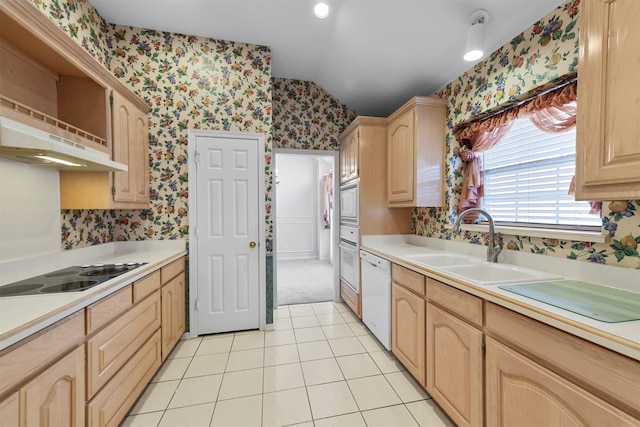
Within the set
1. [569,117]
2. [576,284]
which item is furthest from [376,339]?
[569,117]

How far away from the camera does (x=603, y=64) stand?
0.99 m

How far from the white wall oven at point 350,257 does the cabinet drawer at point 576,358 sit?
1.74m

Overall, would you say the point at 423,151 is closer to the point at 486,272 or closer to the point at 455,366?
the point at 486,272

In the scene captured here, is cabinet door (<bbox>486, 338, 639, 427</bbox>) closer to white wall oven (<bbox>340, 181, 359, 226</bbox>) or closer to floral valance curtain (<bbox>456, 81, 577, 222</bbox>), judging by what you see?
floral valance curtain (<bbox>456, 81, 577, 222</bbox>)

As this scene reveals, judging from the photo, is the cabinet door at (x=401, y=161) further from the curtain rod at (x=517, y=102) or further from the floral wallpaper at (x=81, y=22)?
the floral wallpaper at (x=81, y=22)

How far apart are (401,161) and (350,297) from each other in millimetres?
1641

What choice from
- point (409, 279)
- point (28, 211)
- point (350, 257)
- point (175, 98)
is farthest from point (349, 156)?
point (28, 211)

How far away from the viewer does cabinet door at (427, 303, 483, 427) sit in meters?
1.27

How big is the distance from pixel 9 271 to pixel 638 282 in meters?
3.12

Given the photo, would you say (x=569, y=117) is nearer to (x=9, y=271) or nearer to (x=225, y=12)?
(x=225, y=12)

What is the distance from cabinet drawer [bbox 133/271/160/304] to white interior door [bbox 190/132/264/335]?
0.59 meters

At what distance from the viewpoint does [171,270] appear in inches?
85.8

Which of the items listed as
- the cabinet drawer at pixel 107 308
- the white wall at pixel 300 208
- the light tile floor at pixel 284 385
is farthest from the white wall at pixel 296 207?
the cabinet drawer at pixel 107 308

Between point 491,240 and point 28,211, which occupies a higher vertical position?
point 28,211
